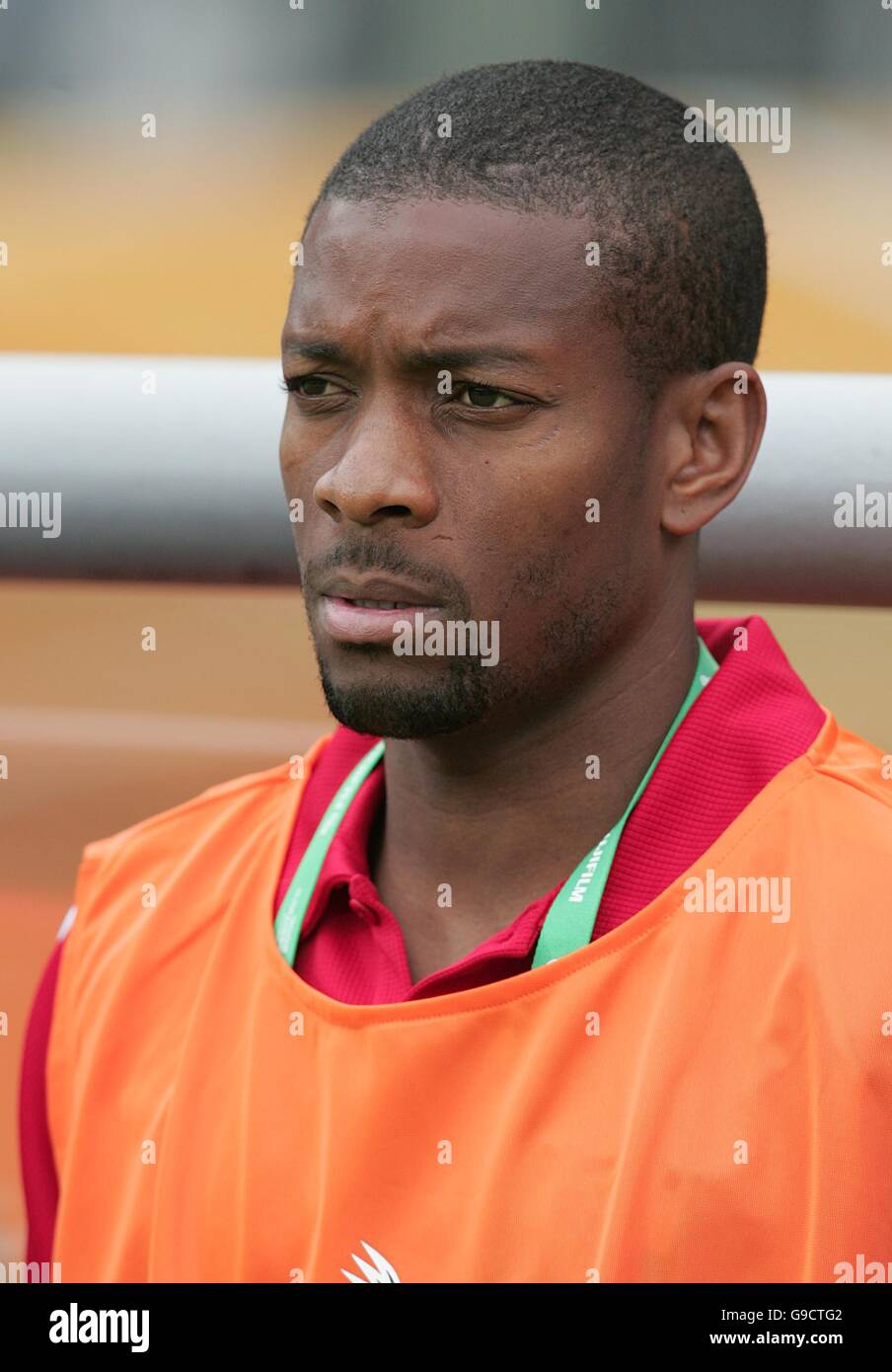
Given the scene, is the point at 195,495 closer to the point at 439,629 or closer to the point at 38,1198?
the point at 439,629

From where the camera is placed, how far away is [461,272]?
153cm

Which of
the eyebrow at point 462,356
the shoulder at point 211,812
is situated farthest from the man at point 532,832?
the shoulder at point 211,812

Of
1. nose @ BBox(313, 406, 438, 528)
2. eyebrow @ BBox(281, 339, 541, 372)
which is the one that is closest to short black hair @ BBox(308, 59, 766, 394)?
eyebrow @ BBox(281, 339, 541, 372)

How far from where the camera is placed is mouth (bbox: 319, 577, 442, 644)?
155 centimetres

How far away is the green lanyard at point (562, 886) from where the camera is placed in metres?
1.55

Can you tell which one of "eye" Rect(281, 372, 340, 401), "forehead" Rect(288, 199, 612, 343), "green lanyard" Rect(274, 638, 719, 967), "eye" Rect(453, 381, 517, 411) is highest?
"forehead" Rect(288, 199, 612, 343)

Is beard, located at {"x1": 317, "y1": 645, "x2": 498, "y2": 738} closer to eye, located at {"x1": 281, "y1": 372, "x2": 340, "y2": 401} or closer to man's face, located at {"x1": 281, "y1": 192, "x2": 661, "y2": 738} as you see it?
man's face, located at {"x1": 281, "y1": 192, "x2": 661, "y2": 738}

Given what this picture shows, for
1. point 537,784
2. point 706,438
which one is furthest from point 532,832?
point 706,438

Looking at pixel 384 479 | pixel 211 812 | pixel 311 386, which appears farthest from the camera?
pixel 211 812

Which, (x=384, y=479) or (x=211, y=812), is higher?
(x=384, y=479)

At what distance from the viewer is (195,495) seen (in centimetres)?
164

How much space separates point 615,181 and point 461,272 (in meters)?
0.19

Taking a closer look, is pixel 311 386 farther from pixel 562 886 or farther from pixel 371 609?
pixel 562 886

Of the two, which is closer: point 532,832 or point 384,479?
point 384,479
